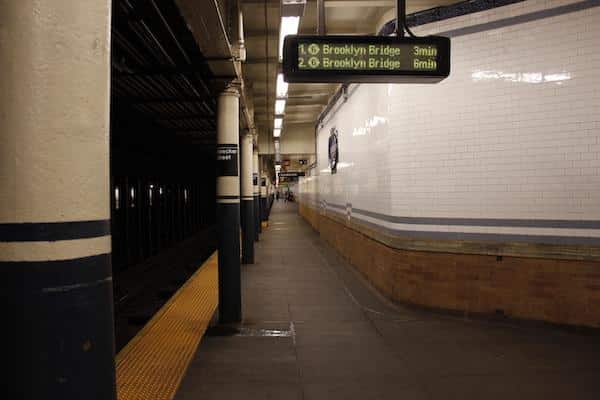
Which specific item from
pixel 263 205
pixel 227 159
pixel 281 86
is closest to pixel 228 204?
pixel 227 159

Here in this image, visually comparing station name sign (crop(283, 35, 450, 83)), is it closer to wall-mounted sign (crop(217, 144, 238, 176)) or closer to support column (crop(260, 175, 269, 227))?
wall-mounted sign (crop(217, 144, 238, 176))

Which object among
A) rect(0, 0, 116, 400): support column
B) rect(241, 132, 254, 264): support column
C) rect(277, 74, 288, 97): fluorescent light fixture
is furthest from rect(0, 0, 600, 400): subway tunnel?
rect(241, 132, 254, 264): support column

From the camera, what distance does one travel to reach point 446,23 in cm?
640

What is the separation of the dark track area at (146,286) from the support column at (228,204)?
1.65 metres

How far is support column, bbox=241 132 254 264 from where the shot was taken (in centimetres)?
1115

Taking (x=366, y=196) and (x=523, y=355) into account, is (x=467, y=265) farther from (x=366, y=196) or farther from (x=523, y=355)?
(x=366, y=196)

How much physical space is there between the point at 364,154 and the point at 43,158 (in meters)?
8.17

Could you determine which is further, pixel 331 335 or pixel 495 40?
pixel 495 40

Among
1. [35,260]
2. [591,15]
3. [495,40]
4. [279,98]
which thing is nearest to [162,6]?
[495,40]

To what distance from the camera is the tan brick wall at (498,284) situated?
17.9ft

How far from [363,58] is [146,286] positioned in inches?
309

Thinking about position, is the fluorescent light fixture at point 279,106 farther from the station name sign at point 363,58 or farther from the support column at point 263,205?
the support column at point 263,205

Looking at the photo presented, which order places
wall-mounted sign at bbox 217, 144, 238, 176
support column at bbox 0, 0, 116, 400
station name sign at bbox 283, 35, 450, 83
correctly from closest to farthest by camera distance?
support column at bbox 0, 0, 116, 400 → station name sign at bbox 283, 35, 450, 83 → wall-mounted sign at bbox 217, 144, 238, 176

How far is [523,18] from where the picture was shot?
19.3 feet
